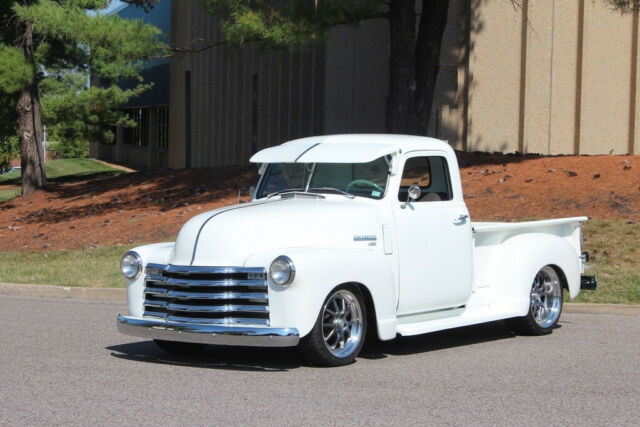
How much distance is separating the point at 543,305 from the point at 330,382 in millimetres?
3672

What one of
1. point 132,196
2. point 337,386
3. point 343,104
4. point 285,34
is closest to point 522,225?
point 337,386

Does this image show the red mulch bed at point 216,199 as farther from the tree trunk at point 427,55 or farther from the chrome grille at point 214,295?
the chrome grille at point 214,295

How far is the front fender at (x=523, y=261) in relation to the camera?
34.7ft

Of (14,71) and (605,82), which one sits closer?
(605,82)

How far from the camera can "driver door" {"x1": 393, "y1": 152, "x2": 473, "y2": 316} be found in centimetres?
968

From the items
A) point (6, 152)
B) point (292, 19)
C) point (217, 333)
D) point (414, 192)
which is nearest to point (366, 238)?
point (414, 192)

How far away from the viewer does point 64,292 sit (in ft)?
49.0

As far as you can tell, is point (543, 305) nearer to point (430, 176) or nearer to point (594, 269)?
point (430, 176)

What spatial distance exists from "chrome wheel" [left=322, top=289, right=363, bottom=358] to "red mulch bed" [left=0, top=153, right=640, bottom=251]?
28.8 feet

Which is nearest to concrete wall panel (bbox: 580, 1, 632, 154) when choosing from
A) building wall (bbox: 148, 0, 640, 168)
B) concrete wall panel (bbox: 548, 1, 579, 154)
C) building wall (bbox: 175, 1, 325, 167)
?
building wall (bbox: 148, 0, 640, 168)

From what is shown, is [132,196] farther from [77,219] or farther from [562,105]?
[562,105]

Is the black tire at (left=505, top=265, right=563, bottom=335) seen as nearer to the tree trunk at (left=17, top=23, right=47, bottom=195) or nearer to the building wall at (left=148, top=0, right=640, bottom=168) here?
the building wall at (left=148, top=0, right=640, bottom=168)

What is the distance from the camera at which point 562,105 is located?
88.0 feet

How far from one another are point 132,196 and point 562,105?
1112cm
